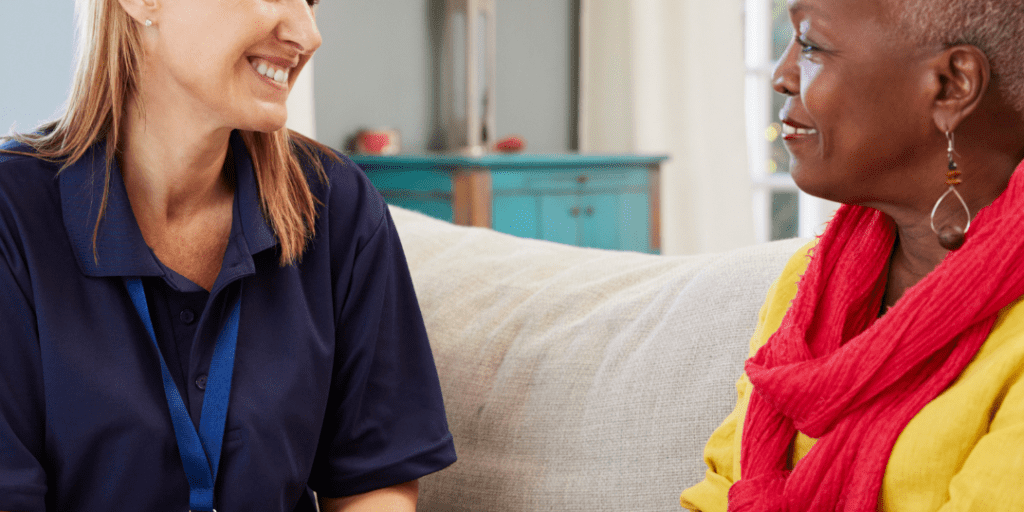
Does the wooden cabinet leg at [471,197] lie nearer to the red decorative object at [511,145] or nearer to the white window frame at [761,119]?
the red decorative object at [511,145]

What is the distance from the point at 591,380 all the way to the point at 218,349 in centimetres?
45

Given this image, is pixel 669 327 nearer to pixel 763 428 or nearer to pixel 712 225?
pixel 763 428

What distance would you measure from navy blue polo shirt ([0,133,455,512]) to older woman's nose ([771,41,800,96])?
1.91 feet

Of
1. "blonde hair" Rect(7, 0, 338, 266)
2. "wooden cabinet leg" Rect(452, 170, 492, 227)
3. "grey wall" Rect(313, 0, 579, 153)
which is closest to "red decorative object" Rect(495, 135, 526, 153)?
"grey wall" Rect(313, 0, 579, 153)

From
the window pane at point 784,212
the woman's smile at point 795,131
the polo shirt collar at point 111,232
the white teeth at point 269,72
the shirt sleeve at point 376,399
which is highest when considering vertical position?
the white teeth at point 269,72

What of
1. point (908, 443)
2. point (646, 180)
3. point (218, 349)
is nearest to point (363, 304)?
point (218, 349)

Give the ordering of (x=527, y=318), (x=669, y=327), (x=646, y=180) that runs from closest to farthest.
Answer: (x=669, y=327) < (x=527, y=318) < (x=646, y=180)

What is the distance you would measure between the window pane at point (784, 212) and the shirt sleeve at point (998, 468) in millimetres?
4494

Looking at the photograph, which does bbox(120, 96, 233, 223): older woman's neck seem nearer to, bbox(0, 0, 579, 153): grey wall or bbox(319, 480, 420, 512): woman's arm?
bbox(319, 480, 420, 512): woman's arm

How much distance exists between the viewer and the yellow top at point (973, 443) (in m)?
0.63

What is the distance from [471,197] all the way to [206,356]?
92.3 inches

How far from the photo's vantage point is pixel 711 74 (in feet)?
14.5

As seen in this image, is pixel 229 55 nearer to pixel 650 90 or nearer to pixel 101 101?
pixel 101 101

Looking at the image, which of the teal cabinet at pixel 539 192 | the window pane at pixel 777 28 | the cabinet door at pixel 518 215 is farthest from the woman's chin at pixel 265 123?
the window pane at pixel 777 28
